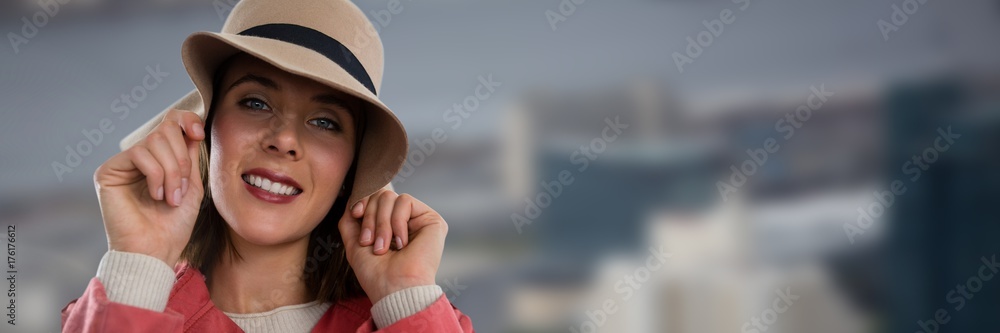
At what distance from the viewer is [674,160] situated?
2.59 m

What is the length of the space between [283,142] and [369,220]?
7.5 inches

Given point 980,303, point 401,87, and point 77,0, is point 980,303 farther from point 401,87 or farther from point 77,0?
point 77,0

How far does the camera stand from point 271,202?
42.3 inches

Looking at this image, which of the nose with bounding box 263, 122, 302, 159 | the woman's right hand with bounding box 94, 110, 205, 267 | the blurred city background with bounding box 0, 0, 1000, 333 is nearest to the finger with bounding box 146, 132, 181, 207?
the woman's right hand with bounding box 94, 110, 205, 267

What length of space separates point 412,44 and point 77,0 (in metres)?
1.03

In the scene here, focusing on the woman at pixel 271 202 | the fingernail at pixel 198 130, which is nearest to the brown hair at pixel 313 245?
the woman at pixel 271 202

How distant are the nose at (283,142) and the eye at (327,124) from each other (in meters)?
0.05

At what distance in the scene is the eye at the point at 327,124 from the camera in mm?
1132

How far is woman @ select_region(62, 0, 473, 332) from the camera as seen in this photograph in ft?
3.31

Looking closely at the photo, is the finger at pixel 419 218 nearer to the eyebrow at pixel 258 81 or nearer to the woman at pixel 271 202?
the woman at pixel 271 202

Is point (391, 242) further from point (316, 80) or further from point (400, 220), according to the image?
point (316, 80)

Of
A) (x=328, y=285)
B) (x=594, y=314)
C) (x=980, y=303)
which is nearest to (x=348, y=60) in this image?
(x=328, y=285)

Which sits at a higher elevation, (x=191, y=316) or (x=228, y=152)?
(x=228, y=152)

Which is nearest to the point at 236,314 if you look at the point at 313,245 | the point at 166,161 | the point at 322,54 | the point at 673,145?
the point at 313,245
